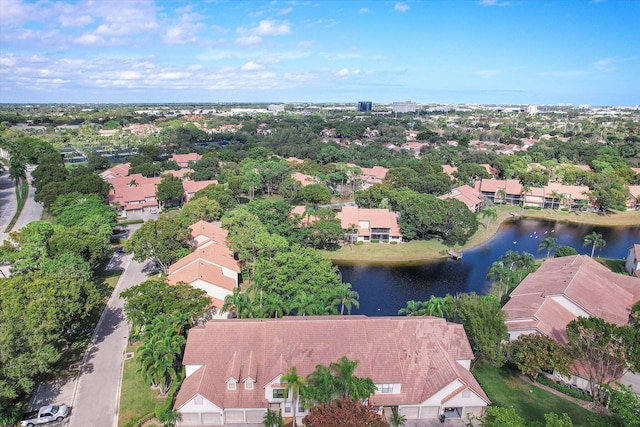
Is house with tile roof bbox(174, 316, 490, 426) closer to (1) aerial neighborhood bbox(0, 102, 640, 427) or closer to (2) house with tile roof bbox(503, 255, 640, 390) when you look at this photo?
(1) aerial neighborhood bbox(0, 102, 640, 427)

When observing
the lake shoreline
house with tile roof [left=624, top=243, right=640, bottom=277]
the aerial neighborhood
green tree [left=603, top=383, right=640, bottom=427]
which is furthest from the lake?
green tree [left=603, top=383, right=640, bottom=427]

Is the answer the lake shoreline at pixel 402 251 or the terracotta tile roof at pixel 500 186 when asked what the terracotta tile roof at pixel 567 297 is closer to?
the lake shoreline at pixel 402 251

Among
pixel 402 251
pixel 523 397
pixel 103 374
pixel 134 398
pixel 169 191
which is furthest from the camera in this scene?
pixel 169 191

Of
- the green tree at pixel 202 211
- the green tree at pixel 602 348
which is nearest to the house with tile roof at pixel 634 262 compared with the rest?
the green tree at pixel 602 348

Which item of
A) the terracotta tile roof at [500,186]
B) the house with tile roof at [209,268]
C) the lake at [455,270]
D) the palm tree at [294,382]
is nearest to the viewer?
the palm tree at [294,382]

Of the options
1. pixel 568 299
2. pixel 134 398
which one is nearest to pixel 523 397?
pixel 568 299

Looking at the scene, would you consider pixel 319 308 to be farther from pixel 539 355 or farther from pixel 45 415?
pixel 45 415
